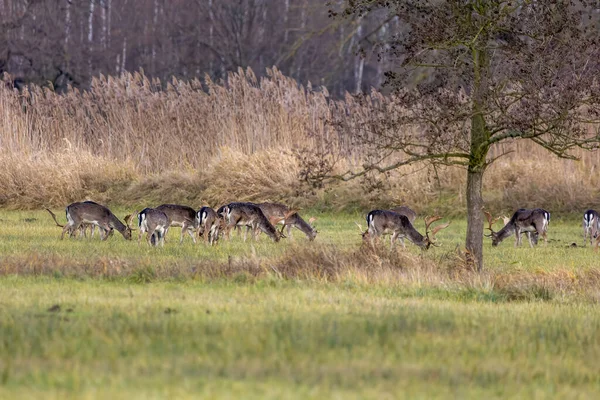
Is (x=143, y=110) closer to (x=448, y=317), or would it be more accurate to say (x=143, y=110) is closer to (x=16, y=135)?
(x=16, y=135)

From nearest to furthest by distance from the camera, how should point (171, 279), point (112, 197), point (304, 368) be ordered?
point (304, 368), point (171, 279), point (112, 197)

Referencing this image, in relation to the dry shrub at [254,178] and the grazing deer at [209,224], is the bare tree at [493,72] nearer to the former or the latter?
the grazing deer at [209,224]

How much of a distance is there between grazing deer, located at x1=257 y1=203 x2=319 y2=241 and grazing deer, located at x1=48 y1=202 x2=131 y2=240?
2430mm

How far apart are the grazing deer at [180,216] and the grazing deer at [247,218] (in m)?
0.51

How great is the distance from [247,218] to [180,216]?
1012 mm

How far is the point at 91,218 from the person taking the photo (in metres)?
16.3

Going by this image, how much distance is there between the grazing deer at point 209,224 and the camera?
1581 centimetres

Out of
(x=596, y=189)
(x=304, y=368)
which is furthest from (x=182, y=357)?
(x=596, y=189)

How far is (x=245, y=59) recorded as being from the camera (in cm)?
4903

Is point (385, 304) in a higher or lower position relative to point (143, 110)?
lower

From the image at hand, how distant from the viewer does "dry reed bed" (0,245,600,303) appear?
10.4 meters

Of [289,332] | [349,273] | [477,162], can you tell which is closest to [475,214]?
[477,162]

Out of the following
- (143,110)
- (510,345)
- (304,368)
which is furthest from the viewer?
(143,110)

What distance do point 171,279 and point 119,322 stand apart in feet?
9.97
